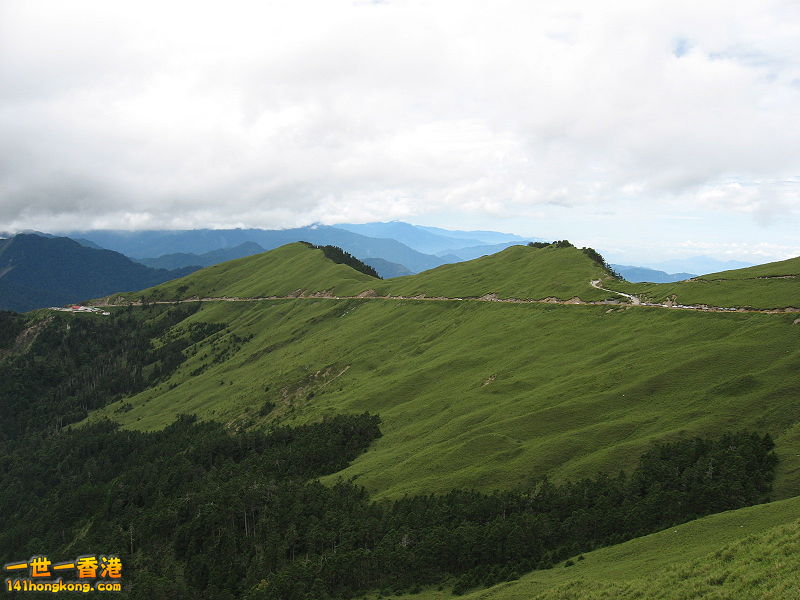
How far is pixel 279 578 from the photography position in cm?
7656

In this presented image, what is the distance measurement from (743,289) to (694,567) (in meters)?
91.3

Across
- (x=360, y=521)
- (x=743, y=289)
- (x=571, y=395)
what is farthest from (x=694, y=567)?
(x=743, y=289)

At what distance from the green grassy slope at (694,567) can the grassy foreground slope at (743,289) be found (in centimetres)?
A: 6562

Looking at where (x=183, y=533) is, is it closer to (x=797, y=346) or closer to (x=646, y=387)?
(x=646, y=387)

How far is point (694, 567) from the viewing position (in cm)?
4447

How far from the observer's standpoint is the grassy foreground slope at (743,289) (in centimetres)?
10419

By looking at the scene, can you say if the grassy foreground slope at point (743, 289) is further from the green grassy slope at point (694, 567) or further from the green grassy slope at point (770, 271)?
the green grassy slope at point (694, 567)

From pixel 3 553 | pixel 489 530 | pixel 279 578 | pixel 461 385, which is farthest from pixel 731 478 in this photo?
pixel 3 553

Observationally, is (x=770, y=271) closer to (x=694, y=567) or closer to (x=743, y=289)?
(x=743, y=289)

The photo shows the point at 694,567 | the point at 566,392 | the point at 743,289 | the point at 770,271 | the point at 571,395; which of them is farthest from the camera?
the point at 770,271

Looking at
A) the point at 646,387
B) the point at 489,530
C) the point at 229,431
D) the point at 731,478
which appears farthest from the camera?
the point at 229,431

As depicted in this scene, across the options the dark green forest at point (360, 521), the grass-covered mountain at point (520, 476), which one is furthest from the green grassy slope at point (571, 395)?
the dark green forest at point (360, 521)

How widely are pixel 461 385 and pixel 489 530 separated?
62559 millimetres

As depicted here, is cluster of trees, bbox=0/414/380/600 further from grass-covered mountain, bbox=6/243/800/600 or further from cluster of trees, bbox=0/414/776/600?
grass-covered mountain, bbox=6/243/800/600
